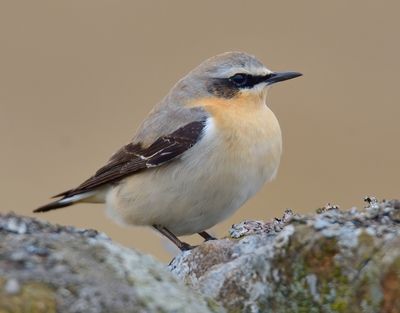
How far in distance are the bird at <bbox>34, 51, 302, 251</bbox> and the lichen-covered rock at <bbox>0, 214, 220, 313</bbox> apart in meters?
3.12

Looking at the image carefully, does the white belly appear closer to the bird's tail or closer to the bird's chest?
the bird's chest

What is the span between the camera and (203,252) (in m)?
5.01

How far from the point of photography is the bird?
736 cm

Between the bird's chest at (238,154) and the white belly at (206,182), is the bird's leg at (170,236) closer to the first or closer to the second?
the white belly at (206,182)

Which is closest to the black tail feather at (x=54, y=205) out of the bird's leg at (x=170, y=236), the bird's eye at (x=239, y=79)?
the bird's leg at (x=170, y=236)

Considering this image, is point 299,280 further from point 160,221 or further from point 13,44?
point 13,44

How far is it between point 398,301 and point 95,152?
30.5ft

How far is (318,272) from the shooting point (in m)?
3.98

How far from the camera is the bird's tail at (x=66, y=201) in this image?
851 cm

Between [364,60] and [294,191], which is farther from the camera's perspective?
[364,60]

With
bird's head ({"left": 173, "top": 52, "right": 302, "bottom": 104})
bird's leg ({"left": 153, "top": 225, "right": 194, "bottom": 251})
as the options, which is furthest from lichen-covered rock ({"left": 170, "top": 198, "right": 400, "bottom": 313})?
bird's head ({"left": 173, "top": 52, "right": 302, "bottom": 104})

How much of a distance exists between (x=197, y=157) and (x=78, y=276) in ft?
12.3

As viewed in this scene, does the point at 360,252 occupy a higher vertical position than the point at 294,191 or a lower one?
lower

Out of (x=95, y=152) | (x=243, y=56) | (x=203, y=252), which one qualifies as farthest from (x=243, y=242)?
(x=95, y=152)
